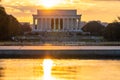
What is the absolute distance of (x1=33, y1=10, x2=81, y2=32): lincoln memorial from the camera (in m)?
130

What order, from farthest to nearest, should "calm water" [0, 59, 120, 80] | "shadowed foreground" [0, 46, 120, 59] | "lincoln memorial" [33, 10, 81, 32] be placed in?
"lincoln memorial" [33, 10, 81, 32]
"shadowed foreground" [0, 46, 120, 59]
"calm water" [0, 59, 120, 80]

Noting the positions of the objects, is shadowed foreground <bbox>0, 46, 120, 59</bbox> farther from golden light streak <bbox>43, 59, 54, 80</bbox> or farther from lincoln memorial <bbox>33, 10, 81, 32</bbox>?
lincoln memorial <bbox>33, 10, 81, 32</bbox>

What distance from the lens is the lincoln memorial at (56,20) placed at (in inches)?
5113

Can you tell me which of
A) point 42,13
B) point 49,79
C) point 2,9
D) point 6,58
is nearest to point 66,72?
point 49,79

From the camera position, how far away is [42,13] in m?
130

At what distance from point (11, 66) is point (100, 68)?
4485 millimetres

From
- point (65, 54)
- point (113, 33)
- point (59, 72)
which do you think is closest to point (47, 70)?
point (59, 72)

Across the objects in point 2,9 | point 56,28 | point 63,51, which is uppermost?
point 63,51

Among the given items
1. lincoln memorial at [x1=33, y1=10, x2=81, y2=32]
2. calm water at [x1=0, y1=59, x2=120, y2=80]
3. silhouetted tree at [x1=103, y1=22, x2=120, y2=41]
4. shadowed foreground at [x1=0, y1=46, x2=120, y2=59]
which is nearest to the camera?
calm water at [x1=0, y1=59, x2=120, y2=80]

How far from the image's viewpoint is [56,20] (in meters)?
133

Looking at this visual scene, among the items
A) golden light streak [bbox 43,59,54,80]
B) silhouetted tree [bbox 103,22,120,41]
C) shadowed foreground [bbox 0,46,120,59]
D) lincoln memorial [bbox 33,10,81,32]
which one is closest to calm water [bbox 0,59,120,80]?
golden light streak [bbox 43,59,54,80]

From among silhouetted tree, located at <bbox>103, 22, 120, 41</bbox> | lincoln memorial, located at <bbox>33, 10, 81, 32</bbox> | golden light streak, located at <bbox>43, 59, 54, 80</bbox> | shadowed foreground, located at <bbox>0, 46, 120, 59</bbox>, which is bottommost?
lincoln memorial, located at <bbox>33, 10, 81, 32</bbox>

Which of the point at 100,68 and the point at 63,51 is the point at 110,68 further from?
the point at 63,51

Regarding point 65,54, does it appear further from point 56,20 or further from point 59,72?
point 56,20
